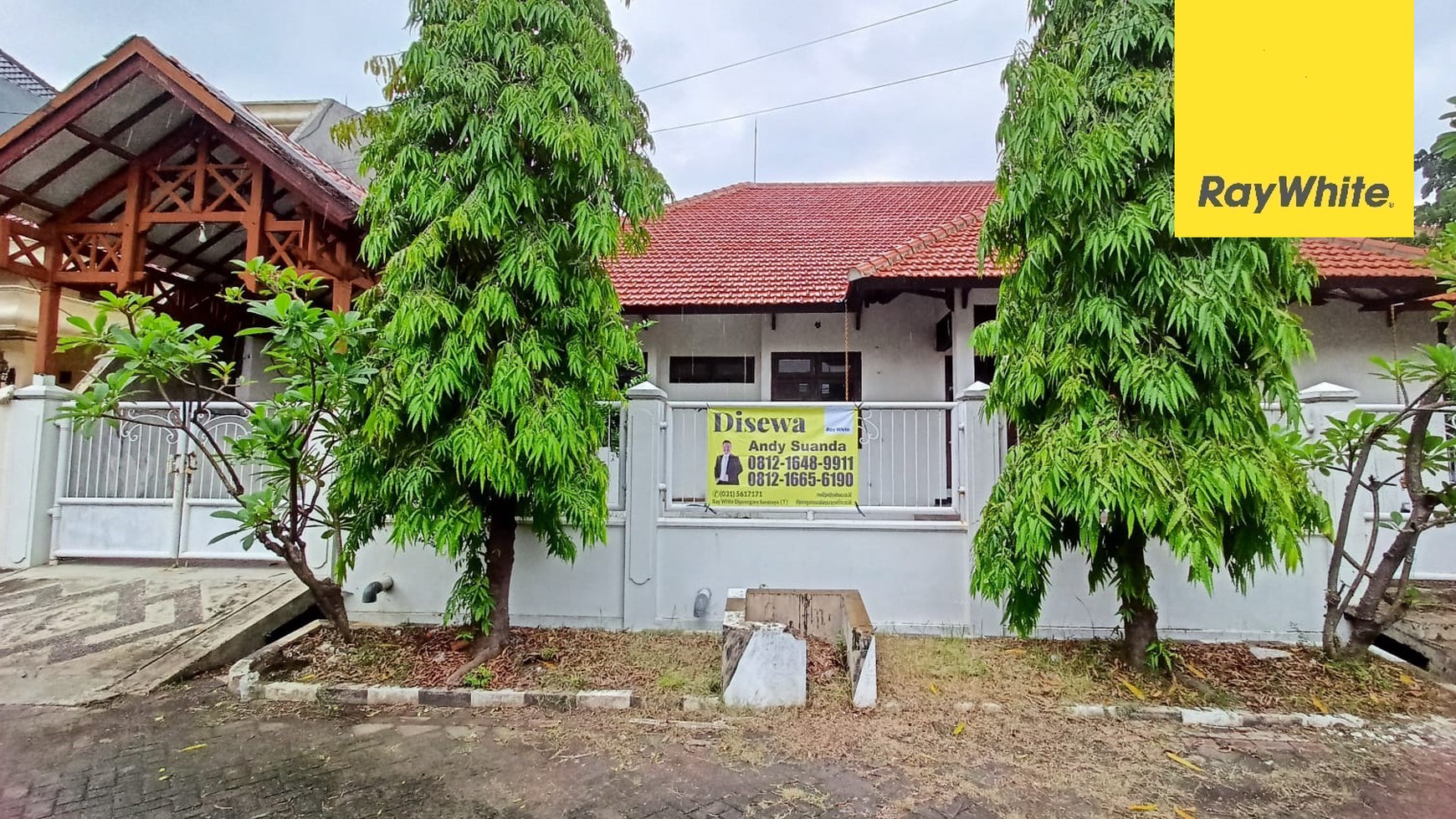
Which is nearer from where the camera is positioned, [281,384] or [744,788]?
[744,788]

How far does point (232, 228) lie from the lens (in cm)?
817

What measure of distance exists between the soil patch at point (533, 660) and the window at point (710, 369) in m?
4.08

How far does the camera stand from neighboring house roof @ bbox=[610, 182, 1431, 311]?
6891 mm

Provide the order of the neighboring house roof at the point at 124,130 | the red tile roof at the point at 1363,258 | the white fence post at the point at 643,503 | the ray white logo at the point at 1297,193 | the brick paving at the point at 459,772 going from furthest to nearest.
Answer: the red tile roof at the point at 1363,258 < the neighboring house roof at the point at 124,130 < the white fence post at the point at 643,503 < the brick paving at the point at 459,772 < the ray white logo at the point at 1297,193

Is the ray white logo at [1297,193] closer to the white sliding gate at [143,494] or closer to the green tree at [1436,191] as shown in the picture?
the green tree at [1436,191]

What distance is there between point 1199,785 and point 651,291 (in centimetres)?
654

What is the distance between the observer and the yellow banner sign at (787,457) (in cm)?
493

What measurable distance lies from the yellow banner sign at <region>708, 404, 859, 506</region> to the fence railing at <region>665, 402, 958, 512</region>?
0.34 ft

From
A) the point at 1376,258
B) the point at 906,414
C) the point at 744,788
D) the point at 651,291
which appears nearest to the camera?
the point at 744,788

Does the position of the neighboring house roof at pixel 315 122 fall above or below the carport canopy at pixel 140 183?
above

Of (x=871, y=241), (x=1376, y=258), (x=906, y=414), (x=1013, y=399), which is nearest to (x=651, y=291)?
(x=871, y=241)

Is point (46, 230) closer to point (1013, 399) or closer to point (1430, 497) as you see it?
point (1013, 399)

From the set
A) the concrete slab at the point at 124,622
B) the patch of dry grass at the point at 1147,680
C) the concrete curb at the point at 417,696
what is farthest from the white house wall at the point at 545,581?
the patch of dry grass at the point at 1147,680

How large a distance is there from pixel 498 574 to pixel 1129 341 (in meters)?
4.17
